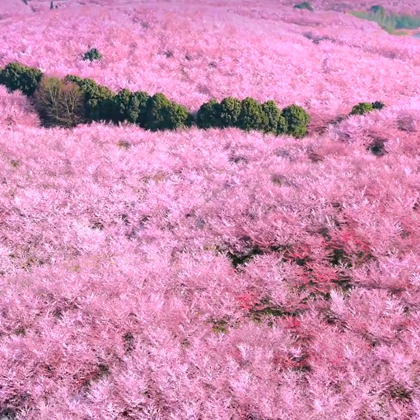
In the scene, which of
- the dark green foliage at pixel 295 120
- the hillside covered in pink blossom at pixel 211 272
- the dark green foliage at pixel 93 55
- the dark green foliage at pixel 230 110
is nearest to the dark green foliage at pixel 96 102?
the hillside covered in pink blossom at pixel 211 272

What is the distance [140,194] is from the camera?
14727 mm

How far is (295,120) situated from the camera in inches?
854

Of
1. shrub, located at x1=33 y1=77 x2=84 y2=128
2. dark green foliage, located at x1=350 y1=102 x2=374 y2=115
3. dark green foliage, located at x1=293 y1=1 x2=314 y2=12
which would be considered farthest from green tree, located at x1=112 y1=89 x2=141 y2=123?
dark green foliage, located at x1=293 y1=1 x2=314 y2=12

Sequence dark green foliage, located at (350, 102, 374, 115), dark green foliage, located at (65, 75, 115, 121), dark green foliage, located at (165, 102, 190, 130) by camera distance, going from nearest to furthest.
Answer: dark green foliage, located at (350, 102, 374, 115)
dark green foliage, located at (165, 102, 190, 130)
dark green foliage, located at (65, 75, 115, 121)

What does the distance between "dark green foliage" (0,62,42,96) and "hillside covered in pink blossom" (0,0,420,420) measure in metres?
4.86

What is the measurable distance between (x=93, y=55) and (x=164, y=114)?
571 inches

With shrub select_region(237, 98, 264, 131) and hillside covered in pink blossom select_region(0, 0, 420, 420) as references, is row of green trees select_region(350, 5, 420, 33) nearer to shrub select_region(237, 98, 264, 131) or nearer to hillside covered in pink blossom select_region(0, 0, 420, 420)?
hillside covered in pink blossom select_region(0, 0, 420, 420)

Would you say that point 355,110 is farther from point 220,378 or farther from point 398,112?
point 220,378

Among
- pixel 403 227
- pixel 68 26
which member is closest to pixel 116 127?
pixel 403 227

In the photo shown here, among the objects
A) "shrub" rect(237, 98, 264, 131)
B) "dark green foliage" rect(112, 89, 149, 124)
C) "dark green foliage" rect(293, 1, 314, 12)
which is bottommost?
"dark green foliage" rect(112, 89, 149, 124)

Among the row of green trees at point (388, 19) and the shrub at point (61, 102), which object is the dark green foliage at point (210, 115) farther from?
the row of green trees at point (388, 19)

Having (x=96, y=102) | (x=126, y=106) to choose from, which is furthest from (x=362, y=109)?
(x=96, y=102)

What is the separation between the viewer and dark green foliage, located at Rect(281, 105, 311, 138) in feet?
71.2

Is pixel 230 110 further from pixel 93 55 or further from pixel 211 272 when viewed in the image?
pixel 93 55
